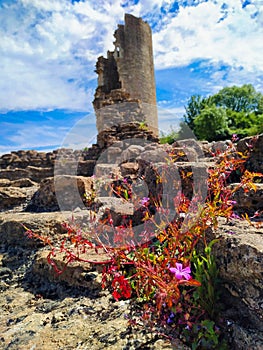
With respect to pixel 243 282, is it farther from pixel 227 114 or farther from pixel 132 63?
pixel 227 114

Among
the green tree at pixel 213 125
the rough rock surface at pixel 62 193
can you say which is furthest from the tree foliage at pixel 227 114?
the rough rock surface at pixel 62 193

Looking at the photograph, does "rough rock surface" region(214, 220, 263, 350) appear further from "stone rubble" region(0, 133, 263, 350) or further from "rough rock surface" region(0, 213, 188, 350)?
"rough rock surface" region(0, 213, 188, 350)

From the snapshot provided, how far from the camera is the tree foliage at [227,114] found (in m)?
22.8

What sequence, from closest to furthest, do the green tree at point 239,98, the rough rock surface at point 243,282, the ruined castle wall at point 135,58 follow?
1. the rough rock surface at point 243,282
2. the ruined castle wall at point 135,58
3. the green tree at point 239,98

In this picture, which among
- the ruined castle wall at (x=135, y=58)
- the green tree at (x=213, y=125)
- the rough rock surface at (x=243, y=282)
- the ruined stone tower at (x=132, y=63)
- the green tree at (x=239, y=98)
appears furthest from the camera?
the green tree at (x=239, y=98)

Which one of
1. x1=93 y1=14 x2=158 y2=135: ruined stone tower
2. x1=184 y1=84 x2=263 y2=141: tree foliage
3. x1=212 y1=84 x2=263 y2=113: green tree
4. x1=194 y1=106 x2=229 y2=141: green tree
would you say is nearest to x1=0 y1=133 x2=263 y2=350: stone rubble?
x1=93 y1=14 x2=158 y2=135: ruined stone tower

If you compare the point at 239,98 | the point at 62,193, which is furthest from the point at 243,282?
the point at 239,98

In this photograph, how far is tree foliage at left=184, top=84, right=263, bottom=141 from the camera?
2275cm

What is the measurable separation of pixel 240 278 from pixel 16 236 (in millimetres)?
2042

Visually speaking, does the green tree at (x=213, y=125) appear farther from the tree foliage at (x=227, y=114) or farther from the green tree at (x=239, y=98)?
the green tree at (x=239, y=98)

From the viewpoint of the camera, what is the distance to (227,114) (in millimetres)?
27062

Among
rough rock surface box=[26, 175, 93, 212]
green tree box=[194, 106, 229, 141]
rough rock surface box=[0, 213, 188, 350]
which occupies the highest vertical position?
green tree box=[194, 106, 229, 141]

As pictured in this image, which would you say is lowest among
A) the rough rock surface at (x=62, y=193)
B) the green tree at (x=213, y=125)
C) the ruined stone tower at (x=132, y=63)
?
the rough rock surface at (x=62, y=193)

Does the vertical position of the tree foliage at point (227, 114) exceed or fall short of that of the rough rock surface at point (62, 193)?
it exceeds it
